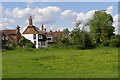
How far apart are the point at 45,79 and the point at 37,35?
226ft

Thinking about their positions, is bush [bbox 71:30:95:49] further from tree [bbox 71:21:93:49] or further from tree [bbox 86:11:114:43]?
tree [bbox 86:11:114:43]

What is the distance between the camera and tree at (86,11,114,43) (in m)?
80.2

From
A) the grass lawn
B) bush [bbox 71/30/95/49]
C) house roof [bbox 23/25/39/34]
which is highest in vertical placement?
house roof [bbox 23/25/39/34]

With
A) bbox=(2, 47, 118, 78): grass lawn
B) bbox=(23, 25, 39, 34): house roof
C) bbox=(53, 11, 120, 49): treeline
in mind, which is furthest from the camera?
bbox=(23, 25, 39, 34): house roof

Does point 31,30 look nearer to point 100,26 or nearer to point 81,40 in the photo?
point 100,26

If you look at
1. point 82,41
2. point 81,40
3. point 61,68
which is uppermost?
point 81,40

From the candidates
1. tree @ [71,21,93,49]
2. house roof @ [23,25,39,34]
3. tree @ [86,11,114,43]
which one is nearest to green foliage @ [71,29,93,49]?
tree @ [71,21,93,49]

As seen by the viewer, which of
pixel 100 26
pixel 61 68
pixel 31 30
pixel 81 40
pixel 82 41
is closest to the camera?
pixel 61 68

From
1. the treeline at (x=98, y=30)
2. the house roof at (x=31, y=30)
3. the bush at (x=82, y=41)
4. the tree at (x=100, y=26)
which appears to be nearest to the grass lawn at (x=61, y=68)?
the bush at (x=82, y=41)

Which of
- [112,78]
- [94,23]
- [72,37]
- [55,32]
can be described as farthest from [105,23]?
[112,78]

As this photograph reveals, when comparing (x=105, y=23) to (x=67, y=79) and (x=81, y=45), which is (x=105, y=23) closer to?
(x=81, y=45)

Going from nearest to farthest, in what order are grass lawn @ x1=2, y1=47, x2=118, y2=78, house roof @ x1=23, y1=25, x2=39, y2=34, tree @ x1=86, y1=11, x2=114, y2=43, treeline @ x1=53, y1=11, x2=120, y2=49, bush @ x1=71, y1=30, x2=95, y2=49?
Answer: grass lawn @ x1=2, y1=47, x2=118, y2=78
bush @ x1=71, y1=30, x2=95, y2=49
treeline @ x1=53, y1=11, x2=120, y2=49
tree @ x1=86, y1=11, x2=114, y2=43
house roof @ x1=23, y1=25, x2=39, y2=34

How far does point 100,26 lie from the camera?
81.1 meters

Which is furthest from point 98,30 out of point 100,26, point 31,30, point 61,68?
point 61,68
